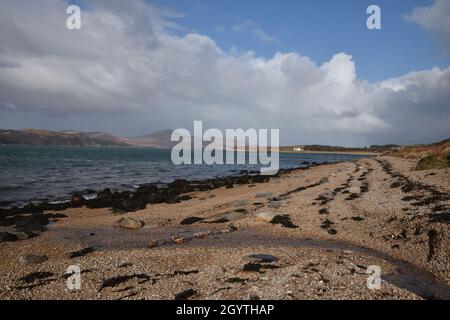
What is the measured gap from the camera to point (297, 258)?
1093 cm

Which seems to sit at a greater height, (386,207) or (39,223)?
(386,207)

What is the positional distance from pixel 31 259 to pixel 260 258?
833 cm

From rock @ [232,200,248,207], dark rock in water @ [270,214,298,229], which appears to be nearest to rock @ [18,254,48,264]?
dark rock in water @ [270,214,298,229]

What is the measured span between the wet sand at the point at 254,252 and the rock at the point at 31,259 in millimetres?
185

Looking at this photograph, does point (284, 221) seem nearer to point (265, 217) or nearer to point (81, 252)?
point (265, 217)

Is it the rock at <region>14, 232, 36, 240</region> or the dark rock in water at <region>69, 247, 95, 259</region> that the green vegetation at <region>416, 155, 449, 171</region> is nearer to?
A: the dark rock in water at <region>69, 247, 95, 259</region>

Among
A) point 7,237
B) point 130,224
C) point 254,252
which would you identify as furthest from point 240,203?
point 7,237

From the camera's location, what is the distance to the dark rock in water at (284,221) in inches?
635

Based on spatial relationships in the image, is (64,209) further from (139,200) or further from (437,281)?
(437,281)

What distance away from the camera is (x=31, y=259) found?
1115cm

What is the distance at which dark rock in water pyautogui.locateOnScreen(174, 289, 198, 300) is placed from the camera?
25.6 ft

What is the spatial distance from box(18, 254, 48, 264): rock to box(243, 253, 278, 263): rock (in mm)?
7511
